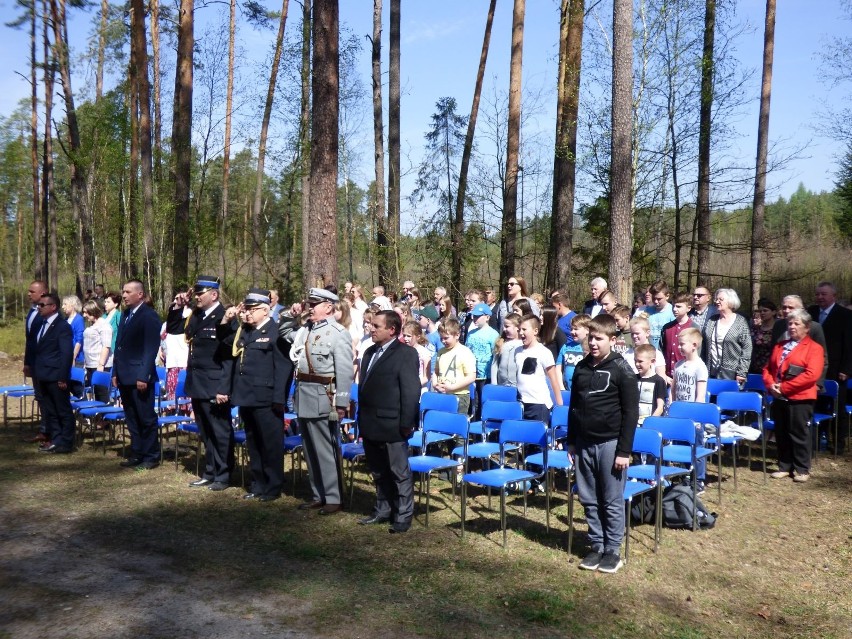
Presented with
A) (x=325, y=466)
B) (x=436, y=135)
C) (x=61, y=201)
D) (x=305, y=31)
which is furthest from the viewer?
(x=61, y=201)

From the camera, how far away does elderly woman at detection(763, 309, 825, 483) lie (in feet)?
24.6

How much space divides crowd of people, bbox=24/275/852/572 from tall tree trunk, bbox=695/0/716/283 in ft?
25.3

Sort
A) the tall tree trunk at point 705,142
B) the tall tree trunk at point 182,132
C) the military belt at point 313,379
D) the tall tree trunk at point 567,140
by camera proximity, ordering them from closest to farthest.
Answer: the military belt at point 313,379, the tall tree trunk at point 567,140, the tall tree trunk at point 705,142, the tall tree trunk at point 182,132

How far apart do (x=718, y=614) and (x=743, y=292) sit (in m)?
20.5

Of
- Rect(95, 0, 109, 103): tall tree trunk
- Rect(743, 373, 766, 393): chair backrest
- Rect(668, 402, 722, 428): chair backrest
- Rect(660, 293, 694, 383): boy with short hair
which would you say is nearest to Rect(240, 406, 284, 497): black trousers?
Rect(668, 402, 722, 428): chair backrest

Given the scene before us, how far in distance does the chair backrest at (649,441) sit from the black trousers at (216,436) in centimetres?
377

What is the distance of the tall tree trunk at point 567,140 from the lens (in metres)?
14.0

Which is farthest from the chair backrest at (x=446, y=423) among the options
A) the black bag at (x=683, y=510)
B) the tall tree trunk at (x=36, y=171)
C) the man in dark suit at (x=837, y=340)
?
the tall tree trunk at (x=36, y=171)

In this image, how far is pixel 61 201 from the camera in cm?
4300

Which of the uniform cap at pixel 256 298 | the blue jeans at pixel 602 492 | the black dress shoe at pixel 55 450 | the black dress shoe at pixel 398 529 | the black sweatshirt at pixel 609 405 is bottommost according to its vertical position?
the black dress shoe at pixel 55 450

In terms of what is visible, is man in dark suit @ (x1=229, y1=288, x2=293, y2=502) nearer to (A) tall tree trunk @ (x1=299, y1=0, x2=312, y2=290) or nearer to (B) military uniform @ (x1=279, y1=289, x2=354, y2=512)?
(B) military uniform @ (x1=279, y1=289, x2=354, y2=512)

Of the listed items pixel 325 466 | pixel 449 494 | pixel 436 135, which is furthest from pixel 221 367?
pixel 436 135

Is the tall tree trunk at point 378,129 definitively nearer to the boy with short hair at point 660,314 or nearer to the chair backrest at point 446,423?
the boy with short hair at point 660,314

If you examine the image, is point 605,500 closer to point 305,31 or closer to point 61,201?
point 305,31
